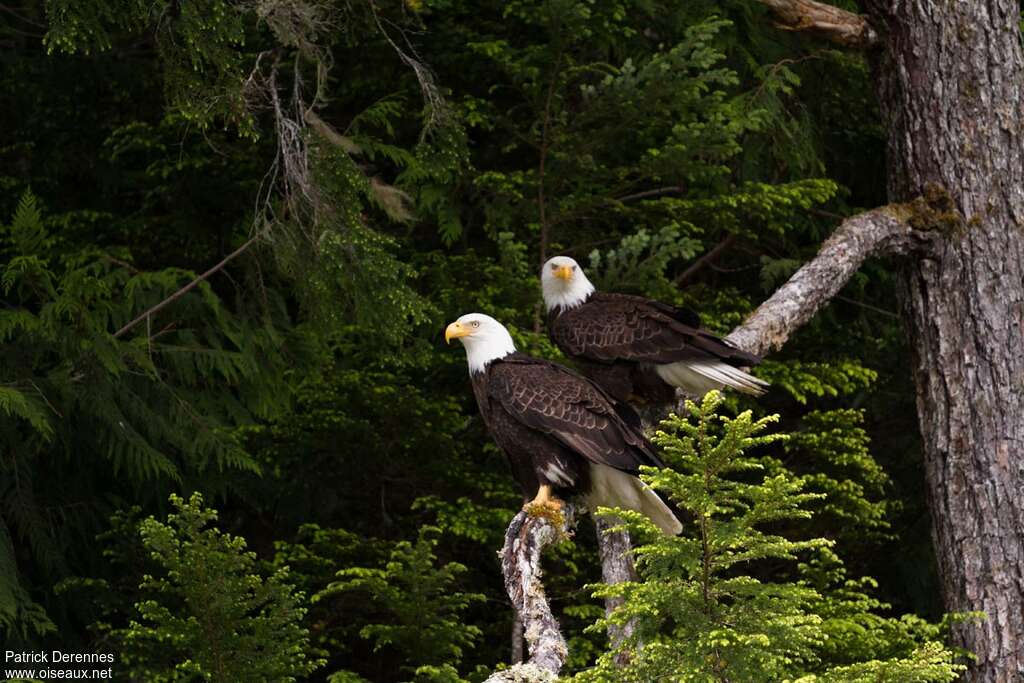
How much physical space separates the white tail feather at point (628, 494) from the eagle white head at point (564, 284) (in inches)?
52.7

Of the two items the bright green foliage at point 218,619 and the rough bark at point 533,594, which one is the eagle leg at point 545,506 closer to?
the rough bark at point 533,594

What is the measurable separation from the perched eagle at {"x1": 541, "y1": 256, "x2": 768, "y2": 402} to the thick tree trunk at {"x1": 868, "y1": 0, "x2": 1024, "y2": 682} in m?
1.08

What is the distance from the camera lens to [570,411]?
584 centimetres

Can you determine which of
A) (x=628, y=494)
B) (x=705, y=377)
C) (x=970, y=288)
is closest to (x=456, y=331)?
(x=628, y=494)

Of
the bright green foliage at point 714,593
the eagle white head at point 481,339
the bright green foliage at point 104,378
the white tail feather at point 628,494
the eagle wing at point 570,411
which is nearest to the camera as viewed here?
the bright green foliage at point 714,593

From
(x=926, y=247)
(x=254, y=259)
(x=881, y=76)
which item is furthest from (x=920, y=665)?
(x=254, y=259)

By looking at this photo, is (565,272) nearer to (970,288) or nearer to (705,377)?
(705,377)

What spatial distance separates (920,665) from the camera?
377cm

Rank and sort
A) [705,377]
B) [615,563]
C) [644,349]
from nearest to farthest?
[615,563] → [705,377] → [644,349]

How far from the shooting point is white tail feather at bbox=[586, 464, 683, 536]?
5.84m

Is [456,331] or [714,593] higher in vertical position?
[456,331]

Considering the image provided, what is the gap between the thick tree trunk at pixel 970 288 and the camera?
22.0 ft

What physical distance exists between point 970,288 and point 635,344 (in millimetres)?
1679

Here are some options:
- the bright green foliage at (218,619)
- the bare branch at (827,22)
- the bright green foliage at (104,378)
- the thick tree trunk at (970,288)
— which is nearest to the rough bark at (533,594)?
the bright green foliage at (218,619)
